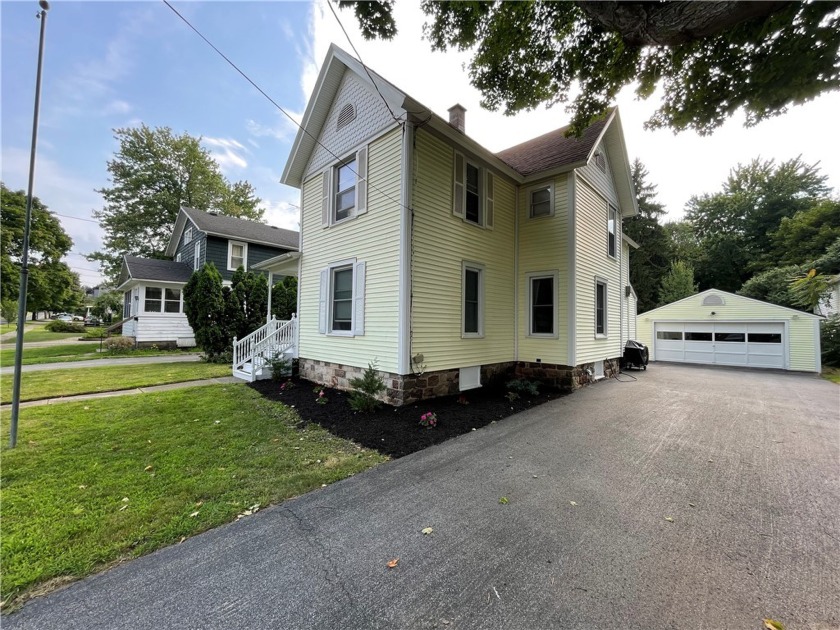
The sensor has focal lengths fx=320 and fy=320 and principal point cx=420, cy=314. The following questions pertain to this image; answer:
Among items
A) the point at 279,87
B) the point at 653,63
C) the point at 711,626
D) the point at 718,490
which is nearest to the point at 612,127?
the point at 653,63

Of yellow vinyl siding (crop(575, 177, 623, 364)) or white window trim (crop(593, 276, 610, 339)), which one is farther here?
white window trim (crop(593, 276, 610, 339))

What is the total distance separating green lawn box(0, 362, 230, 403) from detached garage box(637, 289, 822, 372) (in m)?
19.7

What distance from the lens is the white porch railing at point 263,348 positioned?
916cm

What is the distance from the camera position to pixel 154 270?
55.2 ft

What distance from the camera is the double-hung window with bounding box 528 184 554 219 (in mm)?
8758

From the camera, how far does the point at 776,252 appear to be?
23.0m

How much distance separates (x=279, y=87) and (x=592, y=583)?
7503 mm

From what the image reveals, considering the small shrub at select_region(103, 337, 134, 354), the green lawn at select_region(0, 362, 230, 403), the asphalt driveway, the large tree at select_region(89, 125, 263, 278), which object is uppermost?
the large tree at select_region(89, 125, 263, 278)

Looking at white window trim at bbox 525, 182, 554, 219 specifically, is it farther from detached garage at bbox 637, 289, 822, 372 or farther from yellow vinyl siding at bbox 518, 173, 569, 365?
detached garage at bbox 637, 289, 822, 372

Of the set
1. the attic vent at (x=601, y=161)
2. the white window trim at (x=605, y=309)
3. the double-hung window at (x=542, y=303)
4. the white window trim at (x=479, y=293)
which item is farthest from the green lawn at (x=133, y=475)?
the attic vent at (x=601, y=161)

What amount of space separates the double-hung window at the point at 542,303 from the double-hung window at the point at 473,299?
70.0 inches

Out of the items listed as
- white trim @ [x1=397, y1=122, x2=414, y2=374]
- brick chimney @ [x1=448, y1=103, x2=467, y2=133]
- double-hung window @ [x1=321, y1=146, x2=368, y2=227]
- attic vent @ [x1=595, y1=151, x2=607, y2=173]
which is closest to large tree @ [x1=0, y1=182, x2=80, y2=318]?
double-hung window @ [x1=321, y1=146, x2=368, y2=227]

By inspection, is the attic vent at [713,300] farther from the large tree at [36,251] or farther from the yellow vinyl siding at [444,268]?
the large tree at [36,251]

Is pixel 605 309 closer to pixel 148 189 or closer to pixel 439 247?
pixel 439 247
